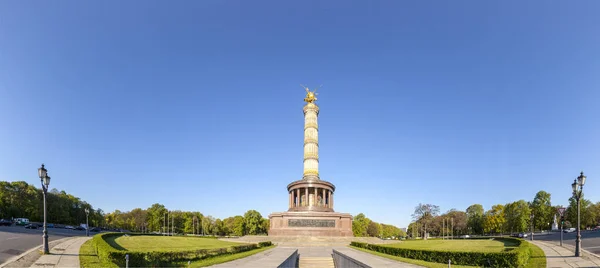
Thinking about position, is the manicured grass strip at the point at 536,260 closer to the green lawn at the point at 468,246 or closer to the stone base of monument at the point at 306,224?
the green lawn at the point at 468,246

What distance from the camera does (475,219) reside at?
97.0 meters

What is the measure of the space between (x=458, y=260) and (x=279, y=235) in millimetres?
33336

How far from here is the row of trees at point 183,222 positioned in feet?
287

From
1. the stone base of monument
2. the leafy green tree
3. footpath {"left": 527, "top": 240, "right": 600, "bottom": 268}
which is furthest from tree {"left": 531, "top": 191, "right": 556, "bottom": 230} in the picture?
the leafy green tree

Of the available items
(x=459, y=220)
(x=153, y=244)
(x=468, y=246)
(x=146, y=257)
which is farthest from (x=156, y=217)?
(x=146, y=257)

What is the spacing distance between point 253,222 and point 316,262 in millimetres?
63245

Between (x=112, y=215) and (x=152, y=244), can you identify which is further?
(x=112, y=215)

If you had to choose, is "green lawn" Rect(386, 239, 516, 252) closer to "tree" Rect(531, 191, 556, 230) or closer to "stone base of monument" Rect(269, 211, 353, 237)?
"stone base of monument" Rect(269, 211, 353, 237)

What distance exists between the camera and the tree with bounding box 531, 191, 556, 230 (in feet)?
247

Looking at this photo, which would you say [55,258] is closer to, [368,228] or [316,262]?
[316,262]

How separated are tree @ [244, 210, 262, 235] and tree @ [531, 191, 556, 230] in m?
62.0

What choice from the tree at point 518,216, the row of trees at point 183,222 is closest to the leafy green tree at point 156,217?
the row of trees at point 183,222

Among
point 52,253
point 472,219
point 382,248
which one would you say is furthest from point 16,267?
point 472,219

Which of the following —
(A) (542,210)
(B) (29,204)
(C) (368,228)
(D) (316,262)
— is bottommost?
(C) (368,228)
